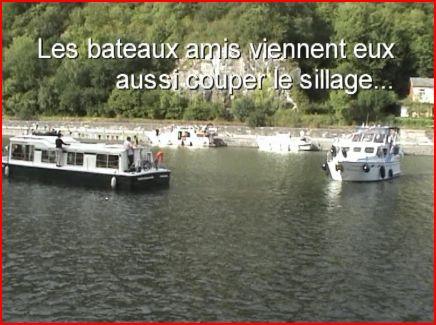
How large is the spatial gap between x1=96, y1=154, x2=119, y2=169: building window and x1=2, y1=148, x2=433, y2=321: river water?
10.3ft

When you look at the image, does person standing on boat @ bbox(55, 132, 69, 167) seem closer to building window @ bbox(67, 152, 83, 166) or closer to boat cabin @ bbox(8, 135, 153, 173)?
boat cabin @ bbox(8, 135, 153, 173)

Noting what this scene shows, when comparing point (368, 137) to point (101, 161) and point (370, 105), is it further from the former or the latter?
point (370, 105)

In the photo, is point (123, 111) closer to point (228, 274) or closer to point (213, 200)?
point (213, 200)

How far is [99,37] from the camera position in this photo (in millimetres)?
128750

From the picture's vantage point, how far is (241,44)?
11681cm

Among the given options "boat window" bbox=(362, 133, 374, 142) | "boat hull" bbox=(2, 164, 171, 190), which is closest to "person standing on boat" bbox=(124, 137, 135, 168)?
"boat hull" bbox=(2, 164, 171, 190)

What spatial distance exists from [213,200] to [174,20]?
306ft

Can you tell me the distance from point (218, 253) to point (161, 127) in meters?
70.2

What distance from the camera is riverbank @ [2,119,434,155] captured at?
83750 mm

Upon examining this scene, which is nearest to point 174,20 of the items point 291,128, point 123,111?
point 123,111

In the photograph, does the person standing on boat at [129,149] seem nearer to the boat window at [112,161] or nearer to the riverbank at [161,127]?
the boat window at [112,161]

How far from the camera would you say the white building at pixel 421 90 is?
4260 inches

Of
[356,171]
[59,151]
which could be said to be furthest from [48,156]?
[356,171]

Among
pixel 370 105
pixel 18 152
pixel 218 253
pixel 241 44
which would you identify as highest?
pixel 241 44
